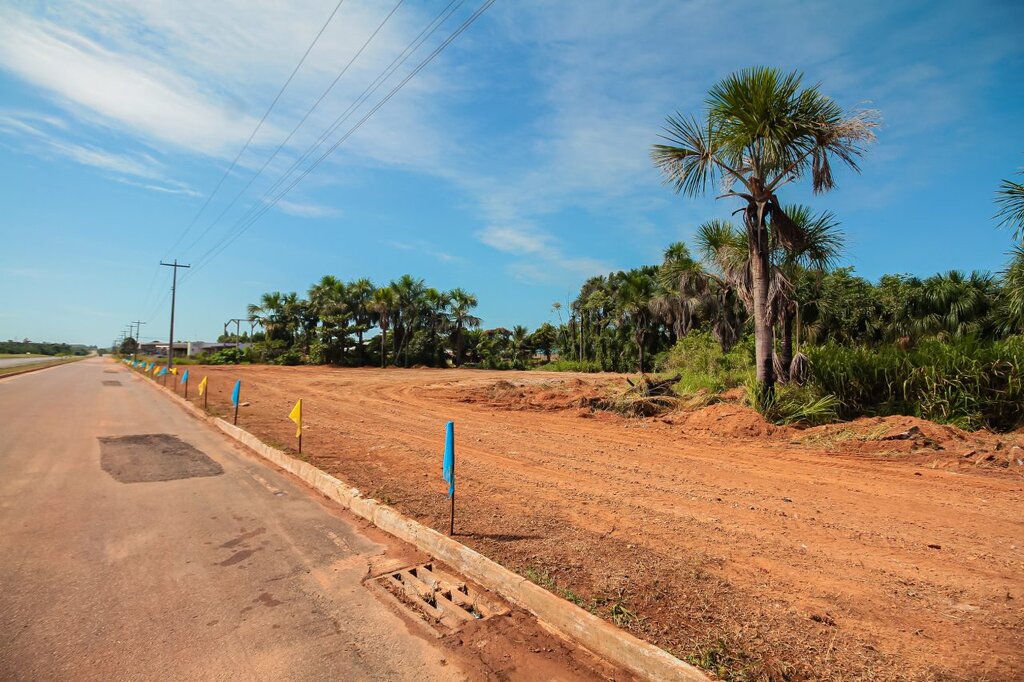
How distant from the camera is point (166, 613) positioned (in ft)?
12.3

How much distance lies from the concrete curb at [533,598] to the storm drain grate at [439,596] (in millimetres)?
155

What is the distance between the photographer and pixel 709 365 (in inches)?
734

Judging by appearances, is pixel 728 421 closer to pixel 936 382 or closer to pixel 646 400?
pixel 646 400

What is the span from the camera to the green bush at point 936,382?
9789 millimetres

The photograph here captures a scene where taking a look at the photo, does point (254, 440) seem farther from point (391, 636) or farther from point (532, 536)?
point (391, 636)

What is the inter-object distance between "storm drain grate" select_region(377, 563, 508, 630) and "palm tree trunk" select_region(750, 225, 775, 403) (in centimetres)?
937

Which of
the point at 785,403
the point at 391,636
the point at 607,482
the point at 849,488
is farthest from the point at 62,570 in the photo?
the point at 785,403

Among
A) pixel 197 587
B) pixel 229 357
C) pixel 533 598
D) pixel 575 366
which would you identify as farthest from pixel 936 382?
pixel 229 357

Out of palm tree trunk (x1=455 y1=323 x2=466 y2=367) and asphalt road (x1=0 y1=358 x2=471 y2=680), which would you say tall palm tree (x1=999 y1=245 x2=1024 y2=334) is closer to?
asphalt road (x1=0 y1=358 x2=471 y2=680)

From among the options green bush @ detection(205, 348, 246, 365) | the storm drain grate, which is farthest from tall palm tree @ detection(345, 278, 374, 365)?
the storm drain grate

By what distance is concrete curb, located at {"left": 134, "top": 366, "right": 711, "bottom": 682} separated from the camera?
9.96 ft

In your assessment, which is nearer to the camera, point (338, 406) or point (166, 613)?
point (166, 613)

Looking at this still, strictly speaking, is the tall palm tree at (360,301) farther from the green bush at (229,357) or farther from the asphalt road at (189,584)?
the asphalt road at (189,584)

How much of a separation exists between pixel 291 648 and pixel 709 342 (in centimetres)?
2009
